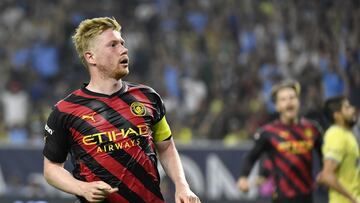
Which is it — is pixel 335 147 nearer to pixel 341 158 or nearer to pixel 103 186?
pixel 341 158

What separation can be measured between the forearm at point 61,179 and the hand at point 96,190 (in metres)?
0.08

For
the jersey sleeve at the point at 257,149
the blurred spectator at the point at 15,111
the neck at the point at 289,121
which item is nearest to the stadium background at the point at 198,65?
the blurred spectator at the point at 15,111

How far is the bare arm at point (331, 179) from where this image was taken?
8.24 m

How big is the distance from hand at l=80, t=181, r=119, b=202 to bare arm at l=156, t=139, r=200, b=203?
1.32 ft

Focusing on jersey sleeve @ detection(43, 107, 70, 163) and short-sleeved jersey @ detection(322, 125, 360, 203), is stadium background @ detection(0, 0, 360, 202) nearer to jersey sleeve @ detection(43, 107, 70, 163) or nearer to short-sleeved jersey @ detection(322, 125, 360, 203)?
short-sleeved jersey @ detection(322, 125, 360, 203)

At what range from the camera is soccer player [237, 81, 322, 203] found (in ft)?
29.4

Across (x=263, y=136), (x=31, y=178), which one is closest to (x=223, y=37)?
(x=31, y=178)

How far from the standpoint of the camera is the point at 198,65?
53.0ft

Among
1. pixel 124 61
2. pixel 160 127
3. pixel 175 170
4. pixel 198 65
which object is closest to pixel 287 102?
pixel 160 127

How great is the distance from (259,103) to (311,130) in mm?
5623

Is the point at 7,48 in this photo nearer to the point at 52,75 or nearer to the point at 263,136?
the point at 52,75

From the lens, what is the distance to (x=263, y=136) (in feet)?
30.2

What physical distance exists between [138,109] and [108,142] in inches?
11.1

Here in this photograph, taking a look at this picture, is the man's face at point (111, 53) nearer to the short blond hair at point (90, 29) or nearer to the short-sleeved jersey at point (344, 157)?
the short blond hair at point (90, 29)
